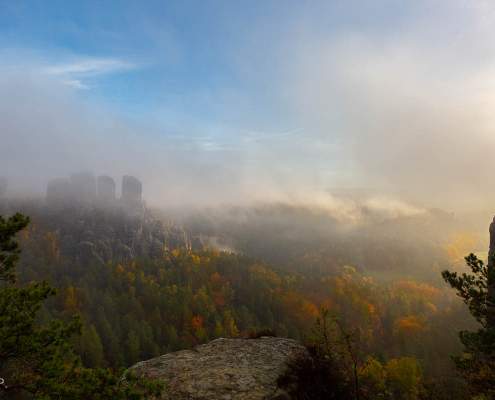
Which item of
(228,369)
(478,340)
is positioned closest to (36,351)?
(228,369)

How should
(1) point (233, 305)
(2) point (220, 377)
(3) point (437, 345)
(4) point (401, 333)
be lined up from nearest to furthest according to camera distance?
1. (2) point (220, 377)
2. (3) point (437, 345)
3. (4) point (401, 333)
4. (1) point (233, 305)

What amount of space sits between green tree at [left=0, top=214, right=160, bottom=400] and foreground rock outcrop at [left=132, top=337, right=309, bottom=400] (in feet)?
6.20

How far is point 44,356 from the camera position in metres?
12.1

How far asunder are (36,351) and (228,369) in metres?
7.12

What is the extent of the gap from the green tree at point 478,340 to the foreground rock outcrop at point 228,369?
706 centimetres

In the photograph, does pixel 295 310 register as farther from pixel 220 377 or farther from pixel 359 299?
pixel 220 377

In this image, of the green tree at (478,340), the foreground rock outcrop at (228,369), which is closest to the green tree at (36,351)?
the foreground rock outcrop at (228,369)

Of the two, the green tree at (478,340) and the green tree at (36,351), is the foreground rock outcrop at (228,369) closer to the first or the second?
the green tree at (36,351)

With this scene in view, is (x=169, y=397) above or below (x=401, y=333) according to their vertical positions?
above

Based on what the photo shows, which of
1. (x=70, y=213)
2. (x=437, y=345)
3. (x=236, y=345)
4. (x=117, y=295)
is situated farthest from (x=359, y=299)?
(x=70, y=213)

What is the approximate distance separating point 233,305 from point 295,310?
21.4 meters

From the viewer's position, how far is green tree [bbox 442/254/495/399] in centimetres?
1402

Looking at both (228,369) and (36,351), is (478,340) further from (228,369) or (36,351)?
(36,351)

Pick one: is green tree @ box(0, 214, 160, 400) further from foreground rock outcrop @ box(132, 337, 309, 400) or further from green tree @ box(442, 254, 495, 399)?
green tree @ box(442, 254, 495, 399)
